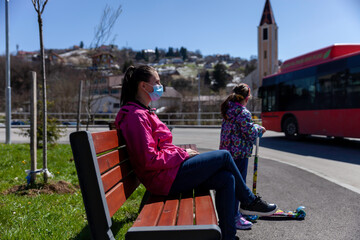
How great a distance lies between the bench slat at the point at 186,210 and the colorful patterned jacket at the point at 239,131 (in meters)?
1.22

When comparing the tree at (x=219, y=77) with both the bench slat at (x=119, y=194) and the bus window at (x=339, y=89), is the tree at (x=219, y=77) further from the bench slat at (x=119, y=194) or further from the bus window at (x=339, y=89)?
the bench slat at (x=119, y=194)

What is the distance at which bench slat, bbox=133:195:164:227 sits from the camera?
6.20 feet

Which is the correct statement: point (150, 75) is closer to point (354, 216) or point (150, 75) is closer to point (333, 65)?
point (354, 216)

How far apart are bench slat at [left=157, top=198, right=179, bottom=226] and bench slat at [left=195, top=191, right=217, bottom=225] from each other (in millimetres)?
141

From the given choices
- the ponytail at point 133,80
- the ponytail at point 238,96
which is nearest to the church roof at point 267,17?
the ponytail at point 238,96

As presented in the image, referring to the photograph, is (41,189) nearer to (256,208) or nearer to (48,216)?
(48,216)

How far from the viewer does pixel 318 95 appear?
11680 mm

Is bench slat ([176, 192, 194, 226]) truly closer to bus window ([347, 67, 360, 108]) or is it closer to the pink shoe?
the pink shoe

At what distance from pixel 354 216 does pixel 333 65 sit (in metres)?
8.52

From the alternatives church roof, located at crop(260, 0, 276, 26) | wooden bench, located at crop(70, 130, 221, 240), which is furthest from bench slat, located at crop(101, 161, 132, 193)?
church roof, located at crop(260, 0, 276, 26)

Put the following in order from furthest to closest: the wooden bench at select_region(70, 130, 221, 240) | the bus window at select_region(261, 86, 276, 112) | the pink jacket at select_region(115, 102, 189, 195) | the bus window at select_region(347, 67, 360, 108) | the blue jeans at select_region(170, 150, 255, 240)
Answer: the bus window at select_region(261, 86, 276, 112), the bus window at select_region(347, 67, 360, 108), the blue jeans at select_region(170, 150, 255, 240), the pink jacket at select_region(115, 102, 189, 195), the wooden bench at select_region(70, 130, 221, 240)

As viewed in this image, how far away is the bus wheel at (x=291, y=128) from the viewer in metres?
13.0

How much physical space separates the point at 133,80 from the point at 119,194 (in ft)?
3.26

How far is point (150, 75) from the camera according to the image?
9.08ft
